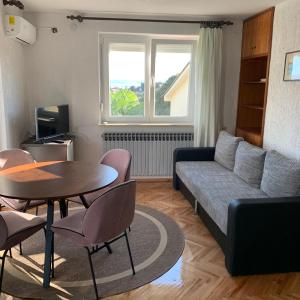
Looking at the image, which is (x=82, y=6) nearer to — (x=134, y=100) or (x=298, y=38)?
(x=134, y=100)

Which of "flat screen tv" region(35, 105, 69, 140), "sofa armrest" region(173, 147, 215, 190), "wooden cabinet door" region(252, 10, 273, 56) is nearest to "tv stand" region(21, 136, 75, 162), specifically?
"flat screen tv" region(35, 105, 69, 140)

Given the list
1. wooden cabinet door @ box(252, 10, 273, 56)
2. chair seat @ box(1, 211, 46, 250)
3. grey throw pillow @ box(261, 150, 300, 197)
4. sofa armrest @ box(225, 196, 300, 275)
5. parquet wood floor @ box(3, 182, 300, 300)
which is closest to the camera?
chair seat @ box(1, 211, 46, 250)

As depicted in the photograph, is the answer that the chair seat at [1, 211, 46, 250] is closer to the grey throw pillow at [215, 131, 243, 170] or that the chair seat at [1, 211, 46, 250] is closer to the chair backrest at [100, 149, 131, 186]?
the chair backrest at [100, 149, 131, 186]

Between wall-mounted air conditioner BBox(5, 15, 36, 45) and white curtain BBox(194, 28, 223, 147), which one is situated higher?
wall-mounted air conditioner BBox(5, 15, 36, 45)

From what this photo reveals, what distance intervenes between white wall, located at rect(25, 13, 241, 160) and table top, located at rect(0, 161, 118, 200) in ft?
5.43

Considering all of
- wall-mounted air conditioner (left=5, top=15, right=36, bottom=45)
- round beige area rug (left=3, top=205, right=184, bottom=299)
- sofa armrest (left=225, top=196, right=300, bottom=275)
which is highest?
wall-mounted air conditioner (left=5, top=15, right=36, bottom=45)

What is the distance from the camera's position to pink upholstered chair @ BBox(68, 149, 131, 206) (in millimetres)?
2988

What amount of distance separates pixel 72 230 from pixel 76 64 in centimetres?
289

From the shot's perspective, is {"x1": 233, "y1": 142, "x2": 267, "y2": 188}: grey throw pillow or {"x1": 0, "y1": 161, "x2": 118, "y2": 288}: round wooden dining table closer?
{"x1": 0, "y1": 161, "x2": 118, "y2": 288}: round wooden dining table

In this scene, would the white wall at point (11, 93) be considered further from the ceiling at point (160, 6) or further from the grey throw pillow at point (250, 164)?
the grey throw pillow at point (250, 164)

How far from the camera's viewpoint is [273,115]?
12.4ft

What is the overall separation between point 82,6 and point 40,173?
2.39m

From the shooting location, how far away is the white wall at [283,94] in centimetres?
329

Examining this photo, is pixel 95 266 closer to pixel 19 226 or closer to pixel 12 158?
pixel 19 226
